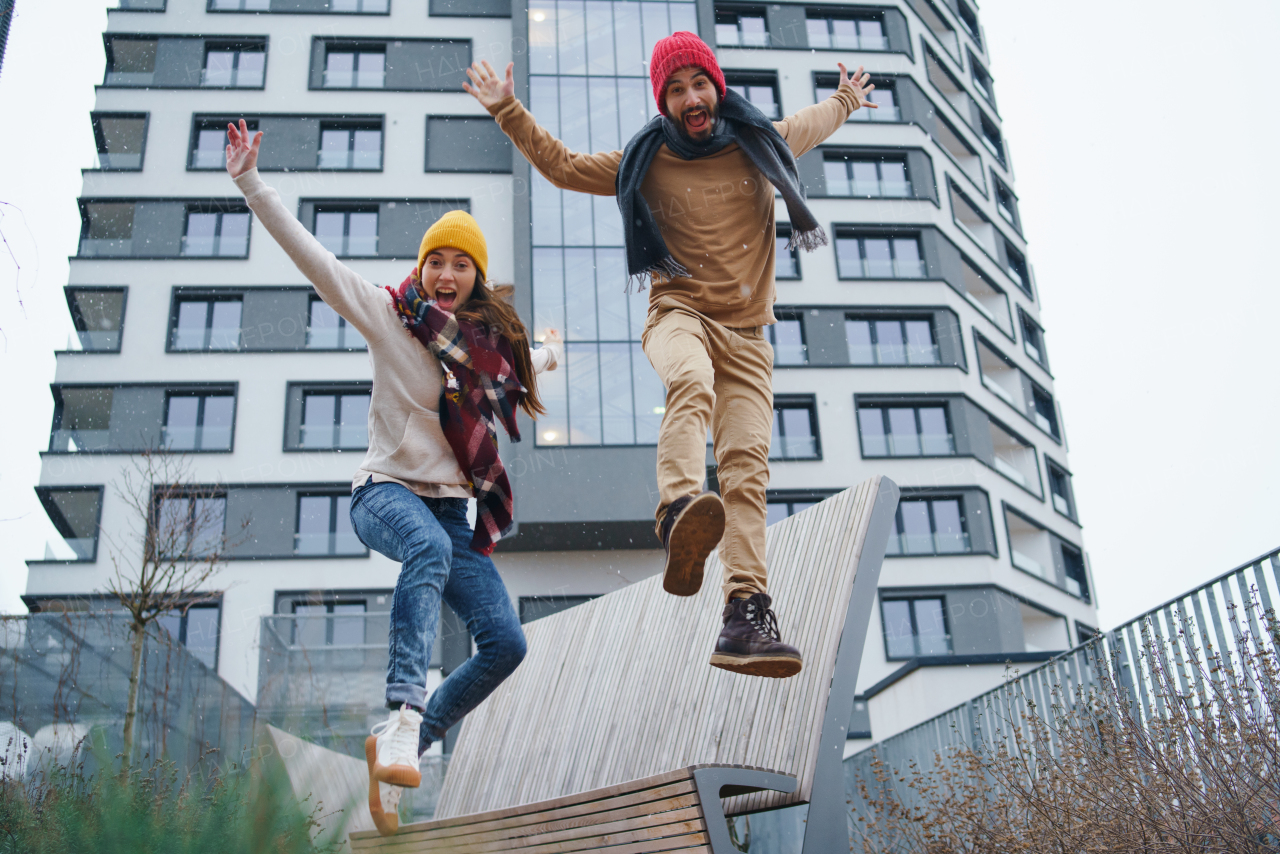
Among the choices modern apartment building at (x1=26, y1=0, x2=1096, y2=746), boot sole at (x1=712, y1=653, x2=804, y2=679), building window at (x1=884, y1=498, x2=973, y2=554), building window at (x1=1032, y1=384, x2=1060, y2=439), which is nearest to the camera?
boot sole at (x1=712, y1=653, x2=804, y2=679)

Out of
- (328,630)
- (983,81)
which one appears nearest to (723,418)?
(328,630)

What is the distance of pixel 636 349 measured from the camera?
25891 millimetres

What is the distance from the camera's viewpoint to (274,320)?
93.1 feet

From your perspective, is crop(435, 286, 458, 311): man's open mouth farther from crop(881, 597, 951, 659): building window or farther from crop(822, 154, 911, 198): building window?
crop(822, 154, 911, 198): building window

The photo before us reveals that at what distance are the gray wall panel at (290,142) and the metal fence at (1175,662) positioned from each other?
2583cm

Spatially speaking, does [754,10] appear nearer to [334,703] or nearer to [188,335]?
[188,335]

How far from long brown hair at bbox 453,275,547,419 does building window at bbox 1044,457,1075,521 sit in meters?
33.3

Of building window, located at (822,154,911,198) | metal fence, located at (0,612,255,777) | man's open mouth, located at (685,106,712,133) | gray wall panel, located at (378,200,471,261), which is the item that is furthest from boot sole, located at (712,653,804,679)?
building window, located at (822,154,911,198)

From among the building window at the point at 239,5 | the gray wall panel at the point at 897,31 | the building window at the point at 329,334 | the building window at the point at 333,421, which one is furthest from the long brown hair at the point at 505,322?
the gray wall panel at the point at 897,31

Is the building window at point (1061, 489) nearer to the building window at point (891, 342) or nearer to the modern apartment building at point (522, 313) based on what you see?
the modern apartment building at point (522, 313)

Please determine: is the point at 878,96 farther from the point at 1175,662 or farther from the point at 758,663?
the point at 758,663

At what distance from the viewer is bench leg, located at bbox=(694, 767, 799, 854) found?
139 inches

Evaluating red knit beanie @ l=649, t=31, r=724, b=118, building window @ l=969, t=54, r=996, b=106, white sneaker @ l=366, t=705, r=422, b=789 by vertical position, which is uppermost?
building window @ l=969, t=54, r=996, b=106

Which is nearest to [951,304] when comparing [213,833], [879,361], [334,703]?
[879,361]
